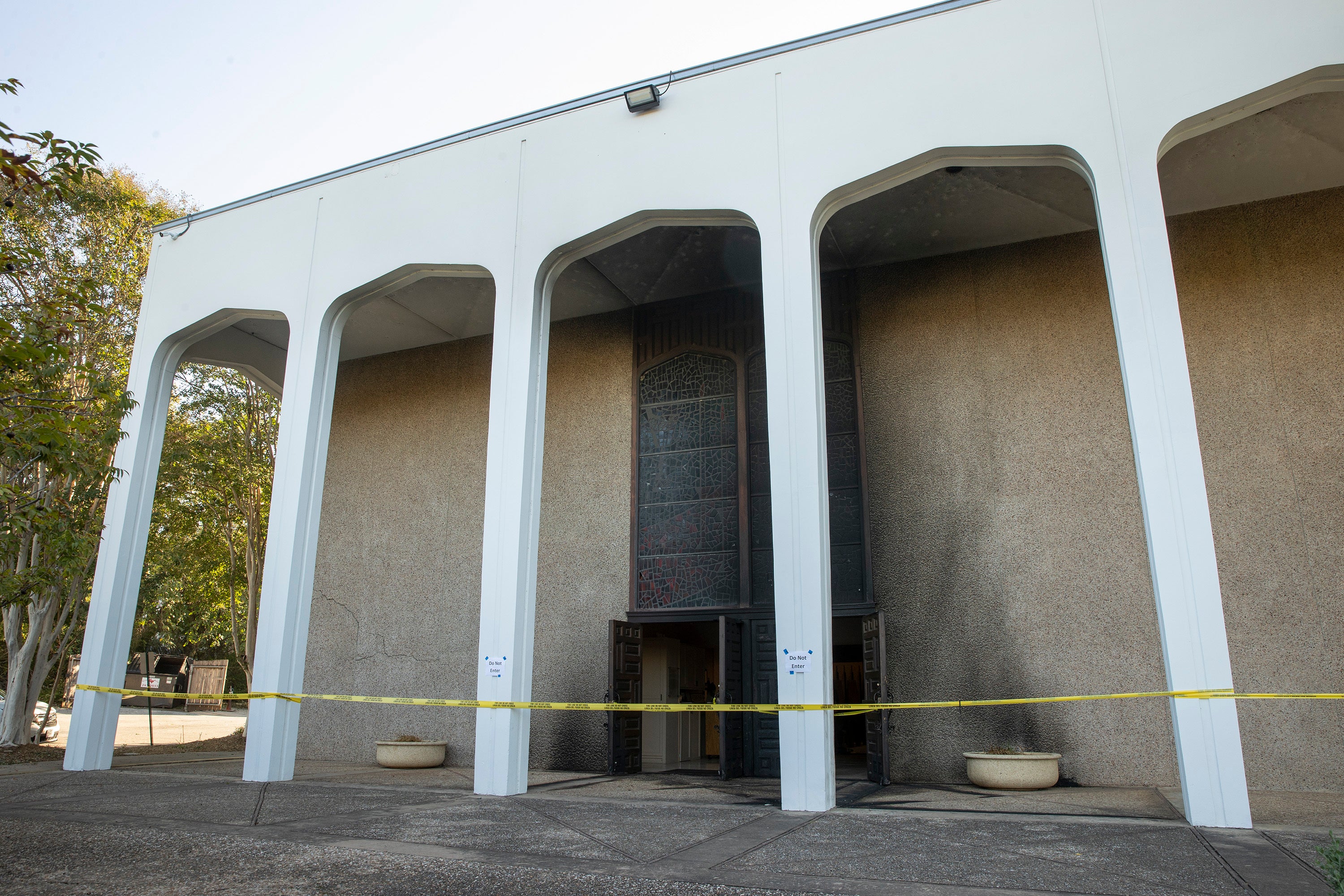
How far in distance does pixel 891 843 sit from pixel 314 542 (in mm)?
6919

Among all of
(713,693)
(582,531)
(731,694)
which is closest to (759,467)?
(582,531)

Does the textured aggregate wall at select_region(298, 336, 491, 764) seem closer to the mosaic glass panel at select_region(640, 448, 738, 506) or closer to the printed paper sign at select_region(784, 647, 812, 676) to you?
the mosaic glass panel at select_region(640, 448, 738, 506)

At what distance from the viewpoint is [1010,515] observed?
975 centimetres

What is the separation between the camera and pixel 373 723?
1240 cm

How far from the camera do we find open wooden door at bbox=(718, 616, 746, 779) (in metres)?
9.73

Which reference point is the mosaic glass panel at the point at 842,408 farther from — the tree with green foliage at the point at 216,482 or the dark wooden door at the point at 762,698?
the tree with green foliage at the point at 216,482

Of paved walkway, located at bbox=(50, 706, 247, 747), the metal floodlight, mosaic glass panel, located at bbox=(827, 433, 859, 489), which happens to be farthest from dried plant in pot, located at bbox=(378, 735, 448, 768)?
the metal floodlight

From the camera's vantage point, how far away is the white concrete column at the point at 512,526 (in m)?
7.77

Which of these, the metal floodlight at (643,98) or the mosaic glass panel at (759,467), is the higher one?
the metal floodlight at (643,98)

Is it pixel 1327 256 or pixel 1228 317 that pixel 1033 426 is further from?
pixel 1327 256

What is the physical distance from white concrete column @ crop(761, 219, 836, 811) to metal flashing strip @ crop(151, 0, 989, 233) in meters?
1.97

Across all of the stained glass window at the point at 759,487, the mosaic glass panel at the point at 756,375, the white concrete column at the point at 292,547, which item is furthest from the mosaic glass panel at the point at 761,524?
the white concrete column at the point at 292,547

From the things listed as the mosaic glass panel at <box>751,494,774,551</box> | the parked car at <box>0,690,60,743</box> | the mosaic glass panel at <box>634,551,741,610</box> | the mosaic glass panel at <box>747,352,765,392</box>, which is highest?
the mosaic glass panel at <box>747,352,765,392</box>

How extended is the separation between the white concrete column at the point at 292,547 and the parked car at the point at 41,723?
637cm
